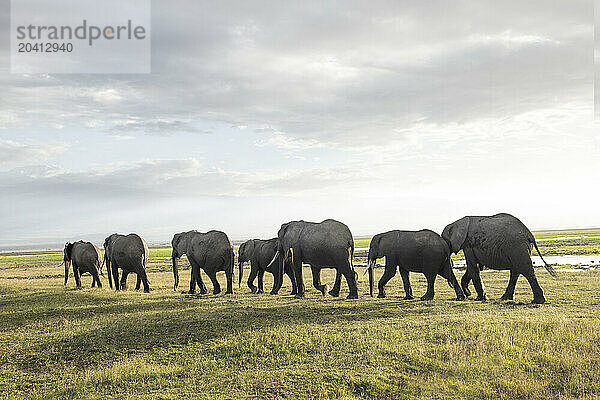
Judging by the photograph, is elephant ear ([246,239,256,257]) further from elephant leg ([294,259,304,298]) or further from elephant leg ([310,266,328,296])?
elephant leg ([294,259,304,298])

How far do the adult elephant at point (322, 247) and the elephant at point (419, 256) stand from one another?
1719 millimetres

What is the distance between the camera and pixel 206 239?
23.8 metres

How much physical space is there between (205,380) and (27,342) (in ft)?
21.3

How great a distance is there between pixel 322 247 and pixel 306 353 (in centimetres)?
1020

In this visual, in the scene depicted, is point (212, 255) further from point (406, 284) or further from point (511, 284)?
point (511, 284)

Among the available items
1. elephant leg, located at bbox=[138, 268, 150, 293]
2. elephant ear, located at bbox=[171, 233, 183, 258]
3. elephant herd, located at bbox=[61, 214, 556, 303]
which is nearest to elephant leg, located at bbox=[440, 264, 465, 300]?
elephant herd, located at bbox=[61, 214, 556, 303]

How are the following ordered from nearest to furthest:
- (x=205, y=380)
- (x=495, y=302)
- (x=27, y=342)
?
(x=205, y=380)
(x=27, y=342)
(x=495, y=302)

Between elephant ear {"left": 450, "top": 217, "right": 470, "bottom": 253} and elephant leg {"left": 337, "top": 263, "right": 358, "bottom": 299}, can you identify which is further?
elephant ear {"left": 450, "top": 217, "right": 470, "bottom": 253}

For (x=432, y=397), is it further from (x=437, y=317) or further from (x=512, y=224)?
(x=512, y=224)

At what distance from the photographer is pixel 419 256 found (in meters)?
21.9

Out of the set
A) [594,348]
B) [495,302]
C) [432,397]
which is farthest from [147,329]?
[495,302]

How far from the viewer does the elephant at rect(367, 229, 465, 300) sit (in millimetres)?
21672

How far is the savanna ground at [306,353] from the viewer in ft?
35.0

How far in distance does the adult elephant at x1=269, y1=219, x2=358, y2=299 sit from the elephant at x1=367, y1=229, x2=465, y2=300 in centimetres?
172
